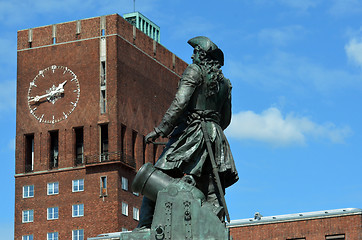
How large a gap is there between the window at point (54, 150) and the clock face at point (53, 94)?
1.74 metres

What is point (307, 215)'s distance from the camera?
3497 inches

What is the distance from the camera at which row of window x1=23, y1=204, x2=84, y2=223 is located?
114 metres

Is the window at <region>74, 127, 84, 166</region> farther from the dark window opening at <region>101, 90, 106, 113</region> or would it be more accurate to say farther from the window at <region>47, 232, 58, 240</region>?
the window at <region>47, 232, 58, 240</region>

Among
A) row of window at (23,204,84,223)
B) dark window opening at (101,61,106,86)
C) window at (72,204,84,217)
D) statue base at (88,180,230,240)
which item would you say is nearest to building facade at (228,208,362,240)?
window at (72,204,84,217)

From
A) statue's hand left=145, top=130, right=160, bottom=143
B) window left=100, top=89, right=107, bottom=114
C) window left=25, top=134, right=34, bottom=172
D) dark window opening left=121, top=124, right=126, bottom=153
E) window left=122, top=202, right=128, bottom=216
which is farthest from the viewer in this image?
window left=25, top=134, right=34, bottom=172

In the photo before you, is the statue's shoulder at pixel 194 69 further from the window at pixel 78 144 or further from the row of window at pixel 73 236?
the window at pixel 78 144

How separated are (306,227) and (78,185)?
3473 centimetres

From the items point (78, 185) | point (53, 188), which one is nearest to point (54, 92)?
point (53, 188)

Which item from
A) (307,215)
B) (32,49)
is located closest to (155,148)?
(32,49)

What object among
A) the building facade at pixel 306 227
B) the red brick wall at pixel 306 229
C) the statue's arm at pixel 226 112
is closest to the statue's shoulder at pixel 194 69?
the statue's arm at pixel 226 112

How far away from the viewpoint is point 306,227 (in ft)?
289

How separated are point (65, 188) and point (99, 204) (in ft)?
15.6

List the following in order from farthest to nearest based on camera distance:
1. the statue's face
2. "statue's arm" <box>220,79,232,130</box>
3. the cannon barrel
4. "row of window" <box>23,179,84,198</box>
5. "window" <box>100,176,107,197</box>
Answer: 1. "row of window" <box>23,179,84,198</box>
2. "window" <box>100,176,107,197</box>
3. "statue's arm" <box>220,79,232,130</box>
4. the statue's face
5. the cannon barrel

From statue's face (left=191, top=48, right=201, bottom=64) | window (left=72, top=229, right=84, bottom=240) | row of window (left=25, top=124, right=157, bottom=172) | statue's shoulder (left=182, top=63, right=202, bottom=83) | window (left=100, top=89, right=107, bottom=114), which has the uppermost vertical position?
window (left=100, top=89, right=107, bottom=114)
